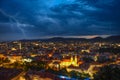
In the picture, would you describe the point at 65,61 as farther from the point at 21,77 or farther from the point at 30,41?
the point at 30,41

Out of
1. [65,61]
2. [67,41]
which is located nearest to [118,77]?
[65,61]

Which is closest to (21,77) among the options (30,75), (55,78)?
(30,75)

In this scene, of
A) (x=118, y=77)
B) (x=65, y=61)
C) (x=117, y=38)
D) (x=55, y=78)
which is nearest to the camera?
(x=118, y=77)

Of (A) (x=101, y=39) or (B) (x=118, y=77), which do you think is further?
(A) (x=101, y=39)

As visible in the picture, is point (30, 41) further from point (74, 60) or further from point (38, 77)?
point (38, 77)

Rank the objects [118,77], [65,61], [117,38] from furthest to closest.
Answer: [117,38] < [65,61] < [118,77]

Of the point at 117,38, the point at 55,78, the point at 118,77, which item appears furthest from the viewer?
the point at 117,38

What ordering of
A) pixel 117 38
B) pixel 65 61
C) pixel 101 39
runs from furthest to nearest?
pixel 101 39 → pixel 117 38 → pixel 65 61

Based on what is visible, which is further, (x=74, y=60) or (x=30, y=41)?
(x=30, y=41)
